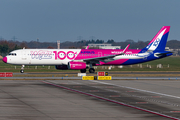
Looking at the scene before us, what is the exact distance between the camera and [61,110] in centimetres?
1886

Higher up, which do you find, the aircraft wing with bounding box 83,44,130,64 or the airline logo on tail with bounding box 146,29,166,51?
→ the airline logo on tail with bounding box 146,29,166,51

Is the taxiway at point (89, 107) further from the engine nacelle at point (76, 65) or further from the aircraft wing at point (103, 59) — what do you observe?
the aircraft wing at point (103, 59)

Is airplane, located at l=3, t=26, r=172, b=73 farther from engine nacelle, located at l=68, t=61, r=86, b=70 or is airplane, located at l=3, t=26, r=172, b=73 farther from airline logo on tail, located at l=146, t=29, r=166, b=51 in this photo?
airline logo on tail, located at l=146, t=29, r=166, b=51

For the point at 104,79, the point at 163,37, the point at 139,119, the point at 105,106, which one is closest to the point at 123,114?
the point at 139,119

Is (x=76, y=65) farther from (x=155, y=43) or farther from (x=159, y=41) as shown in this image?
(x=159, y=41)

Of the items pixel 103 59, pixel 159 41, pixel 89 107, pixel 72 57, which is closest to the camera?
pixel 89 107

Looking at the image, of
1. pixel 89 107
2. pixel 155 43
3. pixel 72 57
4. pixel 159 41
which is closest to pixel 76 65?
pixel 72 57

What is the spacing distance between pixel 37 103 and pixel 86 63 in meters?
33.4

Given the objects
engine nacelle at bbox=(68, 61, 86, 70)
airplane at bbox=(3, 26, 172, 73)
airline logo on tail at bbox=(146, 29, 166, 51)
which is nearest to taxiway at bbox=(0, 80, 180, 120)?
engine nacelle at bbox=(68, 61, 86, 70)

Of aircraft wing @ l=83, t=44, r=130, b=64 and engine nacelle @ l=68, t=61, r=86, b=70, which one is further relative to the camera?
aircraft wing @ l=83, t=44, r=130, b=64

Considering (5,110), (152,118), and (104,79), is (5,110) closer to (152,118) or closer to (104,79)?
(152,118)

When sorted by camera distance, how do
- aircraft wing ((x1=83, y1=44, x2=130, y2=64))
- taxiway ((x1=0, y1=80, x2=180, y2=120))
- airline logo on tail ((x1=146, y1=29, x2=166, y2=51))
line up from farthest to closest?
airline logo on tail ((x1=146, y1=29, x2=166, y2=51))
aircraft wing ((x1=83, y1=44, x2=130, y2=64))
taxiway ((x1=0, y1=80, x2=180, y2=120))

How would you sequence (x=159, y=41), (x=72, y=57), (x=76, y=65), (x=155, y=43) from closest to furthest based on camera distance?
(x=76, y=65) < (x=72, y=57) < (x=155, y=43) < (x=159, y=41)

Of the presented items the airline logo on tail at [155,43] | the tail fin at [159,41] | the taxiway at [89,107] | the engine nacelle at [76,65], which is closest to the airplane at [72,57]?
the engine nacelle at [76,65]
